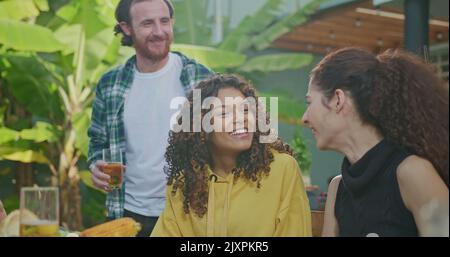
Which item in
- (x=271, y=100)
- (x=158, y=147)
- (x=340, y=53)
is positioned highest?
(x=340, y=53)

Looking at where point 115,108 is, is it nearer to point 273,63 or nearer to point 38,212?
point 38,212

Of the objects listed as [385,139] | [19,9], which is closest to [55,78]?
[19,9]

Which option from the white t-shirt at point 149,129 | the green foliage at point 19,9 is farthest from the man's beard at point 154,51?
the green foliage at point 19,9

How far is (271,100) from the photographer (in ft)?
8.13

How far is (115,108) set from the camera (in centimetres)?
252

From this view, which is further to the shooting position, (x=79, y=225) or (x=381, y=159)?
(x=79, y=225)

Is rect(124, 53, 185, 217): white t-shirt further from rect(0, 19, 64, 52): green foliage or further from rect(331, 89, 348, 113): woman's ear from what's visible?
rect(0, 19, 64, 52): green foliage

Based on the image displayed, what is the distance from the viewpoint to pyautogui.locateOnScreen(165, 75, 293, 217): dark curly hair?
2254 mm

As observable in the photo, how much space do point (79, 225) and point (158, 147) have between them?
1.85 ft

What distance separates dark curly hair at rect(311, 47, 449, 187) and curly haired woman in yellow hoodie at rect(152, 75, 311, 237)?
0.36m

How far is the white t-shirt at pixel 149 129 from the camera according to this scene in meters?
2.47

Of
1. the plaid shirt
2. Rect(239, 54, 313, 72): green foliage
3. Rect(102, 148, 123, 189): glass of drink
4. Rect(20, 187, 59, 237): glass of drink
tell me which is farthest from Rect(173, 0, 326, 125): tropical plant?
Rect(20, 187, 59, 237): glass of drink

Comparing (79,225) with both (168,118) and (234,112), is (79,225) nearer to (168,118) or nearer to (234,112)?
(168,118)
